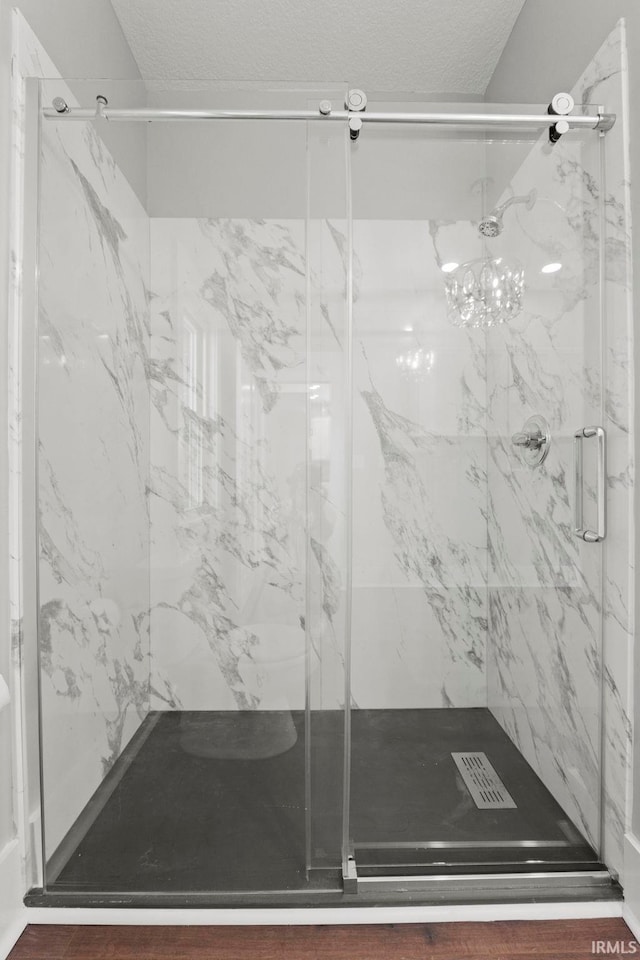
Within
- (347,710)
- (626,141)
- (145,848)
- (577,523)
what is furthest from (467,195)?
Result: (145,848)

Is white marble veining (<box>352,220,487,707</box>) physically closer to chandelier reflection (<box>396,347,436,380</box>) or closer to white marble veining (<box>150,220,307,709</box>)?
chandelier reflection (<box>396,347,436,380</box>)

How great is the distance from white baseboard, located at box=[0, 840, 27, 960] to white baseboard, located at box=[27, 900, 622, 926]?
4 centimetres

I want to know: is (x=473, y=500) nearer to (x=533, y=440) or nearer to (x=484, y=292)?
(x=533, y=440)

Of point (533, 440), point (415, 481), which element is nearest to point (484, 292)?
point (533, 440)

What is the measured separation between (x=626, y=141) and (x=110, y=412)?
5.09ft

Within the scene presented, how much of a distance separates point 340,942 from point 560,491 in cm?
128

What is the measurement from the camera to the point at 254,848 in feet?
5.08

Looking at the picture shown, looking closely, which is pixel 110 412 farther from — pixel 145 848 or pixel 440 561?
pixel 145 848

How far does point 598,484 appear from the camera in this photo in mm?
1550

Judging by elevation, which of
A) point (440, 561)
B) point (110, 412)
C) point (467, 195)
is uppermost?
point (467, 195)

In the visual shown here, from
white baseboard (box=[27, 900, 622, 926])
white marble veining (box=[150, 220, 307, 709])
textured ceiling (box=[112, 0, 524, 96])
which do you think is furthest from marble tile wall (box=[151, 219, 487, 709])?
textured ceiling (box=[112, 0, 524, 96])

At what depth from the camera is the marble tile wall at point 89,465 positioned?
61.9 inches

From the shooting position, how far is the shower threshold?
1497 mm

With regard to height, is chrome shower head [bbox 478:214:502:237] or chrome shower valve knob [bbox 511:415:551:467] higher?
chrome shower head [bbox 478:214:502:237]
